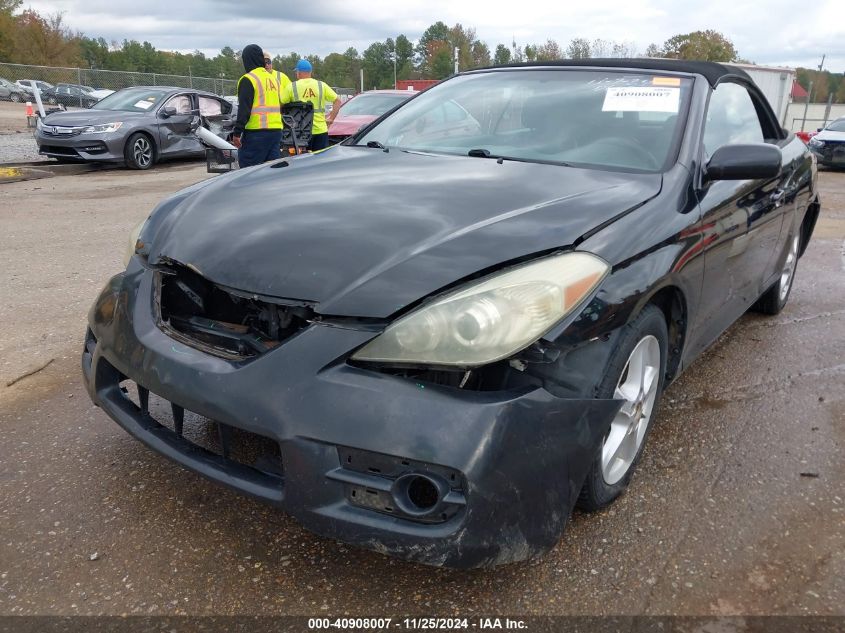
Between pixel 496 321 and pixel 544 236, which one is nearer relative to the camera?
pixel 496 321

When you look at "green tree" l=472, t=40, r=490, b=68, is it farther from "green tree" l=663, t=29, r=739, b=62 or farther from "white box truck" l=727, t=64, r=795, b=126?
"white box truck" l=727, t=64, r=795, b=126

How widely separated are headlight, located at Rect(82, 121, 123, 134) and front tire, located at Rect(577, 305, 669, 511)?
453 inches

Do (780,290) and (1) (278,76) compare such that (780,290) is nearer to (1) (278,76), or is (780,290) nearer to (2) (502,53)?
(1) (278,76)

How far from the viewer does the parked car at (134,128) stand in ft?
37.9

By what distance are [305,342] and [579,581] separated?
41.7 inches

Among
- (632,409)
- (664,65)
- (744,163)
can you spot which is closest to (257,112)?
(664,65)

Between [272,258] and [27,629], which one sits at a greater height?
[272,258]

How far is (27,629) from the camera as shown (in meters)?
1.79

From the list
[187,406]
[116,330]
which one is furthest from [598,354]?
[116,330]

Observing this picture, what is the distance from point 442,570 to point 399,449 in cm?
62

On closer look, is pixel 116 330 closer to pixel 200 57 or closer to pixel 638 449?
pixel 638 449

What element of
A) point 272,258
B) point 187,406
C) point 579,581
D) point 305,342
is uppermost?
point 272,258

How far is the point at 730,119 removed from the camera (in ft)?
11.0

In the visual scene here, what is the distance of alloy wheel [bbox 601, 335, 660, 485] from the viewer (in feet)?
7.22
